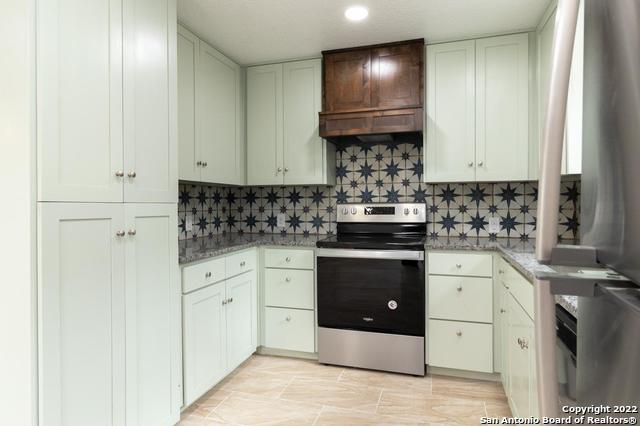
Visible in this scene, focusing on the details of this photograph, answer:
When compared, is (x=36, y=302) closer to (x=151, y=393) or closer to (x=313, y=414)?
(x=151, y=393)

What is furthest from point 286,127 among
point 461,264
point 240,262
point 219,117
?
point 461,264

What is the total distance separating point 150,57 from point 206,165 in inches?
39.7

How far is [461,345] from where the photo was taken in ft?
8.29

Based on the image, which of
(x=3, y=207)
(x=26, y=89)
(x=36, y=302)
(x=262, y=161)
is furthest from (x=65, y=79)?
(x=262, y=161)

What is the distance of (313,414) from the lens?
2.14m

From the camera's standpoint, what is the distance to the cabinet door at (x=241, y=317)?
2508 millimetres

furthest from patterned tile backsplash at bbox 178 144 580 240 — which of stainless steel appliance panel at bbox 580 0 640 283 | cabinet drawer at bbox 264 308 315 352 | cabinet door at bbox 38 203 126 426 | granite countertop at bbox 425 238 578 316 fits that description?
stainless steel appliance panel at bbox 580 0 640 283

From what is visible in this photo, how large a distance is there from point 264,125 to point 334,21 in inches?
40.5

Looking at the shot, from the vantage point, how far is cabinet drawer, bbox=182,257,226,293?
2057 millimetres

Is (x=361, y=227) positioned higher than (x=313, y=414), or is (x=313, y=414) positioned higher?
(x=361, y=227)

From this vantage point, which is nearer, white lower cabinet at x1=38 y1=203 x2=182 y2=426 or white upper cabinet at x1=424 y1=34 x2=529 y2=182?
white lower cabinet at x1=38 y1=203 x2=182 y2=426

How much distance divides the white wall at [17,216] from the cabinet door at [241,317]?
1273 mm

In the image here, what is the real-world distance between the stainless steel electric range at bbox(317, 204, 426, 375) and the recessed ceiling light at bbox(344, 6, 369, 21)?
1.45 meters

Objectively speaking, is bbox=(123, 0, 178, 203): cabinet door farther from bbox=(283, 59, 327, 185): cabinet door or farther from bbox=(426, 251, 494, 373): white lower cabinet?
bbox=(426, 251, 494, 373): white lower cabinet
